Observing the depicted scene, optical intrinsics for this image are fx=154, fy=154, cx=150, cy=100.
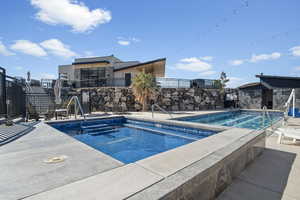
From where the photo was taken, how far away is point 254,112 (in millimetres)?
13703

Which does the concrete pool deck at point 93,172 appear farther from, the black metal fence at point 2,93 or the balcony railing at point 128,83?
the balcony railing at point 128,83

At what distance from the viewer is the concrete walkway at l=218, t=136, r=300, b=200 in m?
2.36

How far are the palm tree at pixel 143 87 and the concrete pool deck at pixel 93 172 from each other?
9207 mm

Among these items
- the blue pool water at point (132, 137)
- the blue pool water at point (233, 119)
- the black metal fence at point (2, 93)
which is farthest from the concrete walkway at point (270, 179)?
the black metal fence at point (2, 93)

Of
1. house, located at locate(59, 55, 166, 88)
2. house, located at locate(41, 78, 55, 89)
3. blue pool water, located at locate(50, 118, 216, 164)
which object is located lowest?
blue pool water, located at locate(50, 118, 216, 164)

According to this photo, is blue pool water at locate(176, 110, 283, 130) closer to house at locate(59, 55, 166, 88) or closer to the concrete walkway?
the concrete walkway

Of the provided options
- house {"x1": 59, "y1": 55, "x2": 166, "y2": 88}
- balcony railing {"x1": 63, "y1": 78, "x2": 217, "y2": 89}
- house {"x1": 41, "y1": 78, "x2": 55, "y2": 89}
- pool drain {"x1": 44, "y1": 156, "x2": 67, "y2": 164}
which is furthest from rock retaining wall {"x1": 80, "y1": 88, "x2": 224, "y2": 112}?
pool drain {"x1": 44, "y1": 156, "x2": 67, "y2": 164}

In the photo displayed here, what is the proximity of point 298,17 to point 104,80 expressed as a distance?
15157 millimetres

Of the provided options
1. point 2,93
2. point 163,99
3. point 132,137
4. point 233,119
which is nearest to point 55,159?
point 132,137

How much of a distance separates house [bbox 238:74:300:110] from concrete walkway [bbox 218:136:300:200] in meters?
12.5

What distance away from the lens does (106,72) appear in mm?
17641

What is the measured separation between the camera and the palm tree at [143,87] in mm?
12258

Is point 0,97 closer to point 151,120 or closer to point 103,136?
point 103,136

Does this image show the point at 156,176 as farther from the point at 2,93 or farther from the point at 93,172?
the point at 2,93
